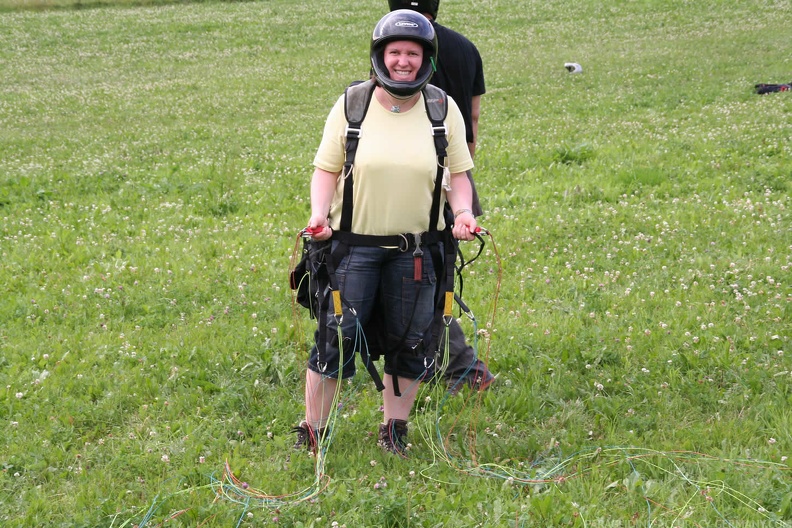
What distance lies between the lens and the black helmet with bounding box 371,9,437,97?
→ 4.53 meters

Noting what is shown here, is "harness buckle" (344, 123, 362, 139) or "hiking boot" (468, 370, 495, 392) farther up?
"harness buckle" (344, 123, 362, 139)

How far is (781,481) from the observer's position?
4566 millimetres

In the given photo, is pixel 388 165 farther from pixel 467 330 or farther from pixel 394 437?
pixel 467 330

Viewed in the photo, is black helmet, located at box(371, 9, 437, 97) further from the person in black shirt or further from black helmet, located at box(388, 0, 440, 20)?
the person in black shirt

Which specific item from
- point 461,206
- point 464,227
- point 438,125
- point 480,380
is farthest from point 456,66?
point 480,380

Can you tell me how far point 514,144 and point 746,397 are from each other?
370 inches

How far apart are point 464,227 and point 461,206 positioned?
22 cm

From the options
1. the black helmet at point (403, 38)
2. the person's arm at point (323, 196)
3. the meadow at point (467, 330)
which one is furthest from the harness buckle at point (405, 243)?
the meadow at point (467, 330)

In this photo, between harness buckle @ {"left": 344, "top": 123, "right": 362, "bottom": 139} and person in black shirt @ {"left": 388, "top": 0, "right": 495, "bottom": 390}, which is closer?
harness buckle @ {"left": 344, "top": 123, "right": 362, "bottom": 139}

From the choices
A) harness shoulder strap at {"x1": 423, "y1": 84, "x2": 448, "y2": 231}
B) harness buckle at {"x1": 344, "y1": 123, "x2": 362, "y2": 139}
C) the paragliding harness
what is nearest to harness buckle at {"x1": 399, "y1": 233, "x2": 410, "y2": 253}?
the paragliding harness

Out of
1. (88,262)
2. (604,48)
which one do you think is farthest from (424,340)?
(604,48)

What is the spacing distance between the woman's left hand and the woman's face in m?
0.85

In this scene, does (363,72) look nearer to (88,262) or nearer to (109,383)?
(88,262)

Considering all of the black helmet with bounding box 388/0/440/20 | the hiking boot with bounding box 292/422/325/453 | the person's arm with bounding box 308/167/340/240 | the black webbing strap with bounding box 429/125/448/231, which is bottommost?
the hiking boot with bounding box 292/422/325/453
